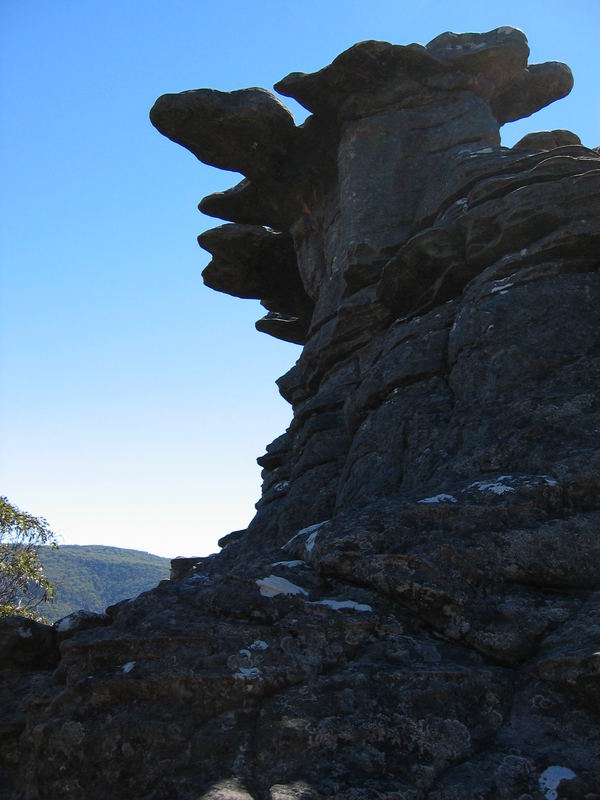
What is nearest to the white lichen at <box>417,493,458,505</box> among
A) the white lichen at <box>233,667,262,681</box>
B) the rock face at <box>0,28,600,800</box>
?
the rock face at <box>0,28,600,800</box>

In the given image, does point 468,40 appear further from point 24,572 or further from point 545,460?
point 24,572

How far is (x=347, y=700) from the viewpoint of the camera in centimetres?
766

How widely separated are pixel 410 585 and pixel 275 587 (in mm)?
1700

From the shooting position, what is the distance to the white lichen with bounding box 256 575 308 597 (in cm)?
945

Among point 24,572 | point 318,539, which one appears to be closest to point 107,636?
point 318,539

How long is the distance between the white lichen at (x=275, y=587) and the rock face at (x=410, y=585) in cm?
4

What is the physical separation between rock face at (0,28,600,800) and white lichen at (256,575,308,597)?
4 centimetres

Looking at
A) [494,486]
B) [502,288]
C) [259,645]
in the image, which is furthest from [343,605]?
[502,288]

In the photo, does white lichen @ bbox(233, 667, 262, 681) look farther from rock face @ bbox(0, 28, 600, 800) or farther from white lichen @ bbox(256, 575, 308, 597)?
white lichen @ bbox(256, 575, 308, 597)

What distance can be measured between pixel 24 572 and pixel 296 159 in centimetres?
2676

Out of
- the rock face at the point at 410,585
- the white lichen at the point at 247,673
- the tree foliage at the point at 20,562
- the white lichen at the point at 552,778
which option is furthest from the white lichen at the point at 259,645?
the tree foliage at the point at 20,562

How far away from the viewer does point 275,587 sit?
31.3ft

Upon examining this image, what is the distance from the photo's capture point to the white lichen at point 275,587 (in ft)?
31.0

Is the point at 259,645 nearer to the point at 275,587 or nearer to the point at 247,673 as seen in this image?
the point at 247,673
